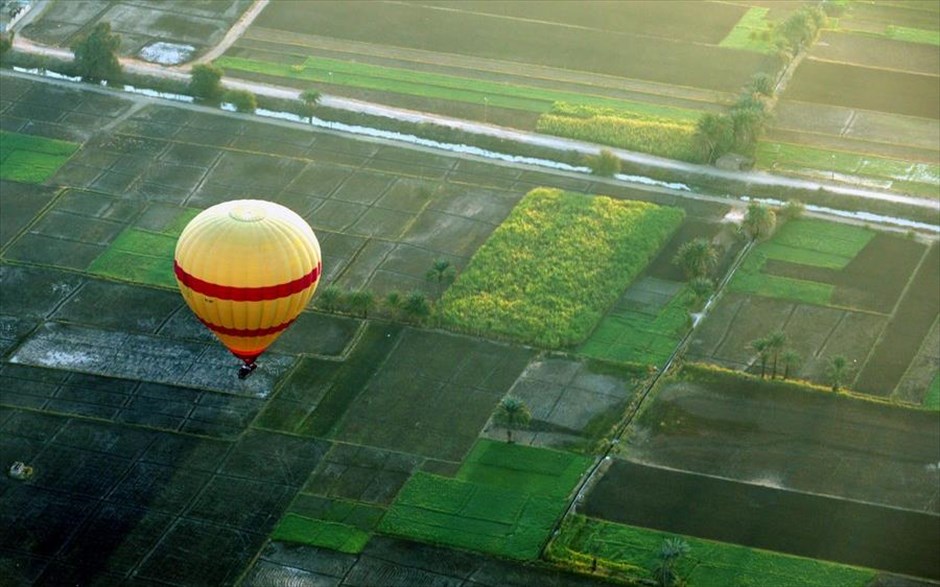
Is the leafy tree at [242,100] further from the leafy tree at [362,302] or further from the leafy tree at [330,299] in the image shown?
the leafy tree at [362,302]

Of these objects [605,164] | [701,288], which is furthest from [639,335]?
[605,164]

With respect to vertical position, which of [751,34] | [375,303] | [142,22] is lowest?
[142,22]

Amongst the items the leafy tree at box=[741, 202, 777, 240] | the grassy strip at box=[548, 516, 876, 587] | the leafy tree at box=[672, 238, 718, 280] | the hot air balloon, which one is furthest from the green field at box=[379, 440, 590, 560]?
the leafy tree at box=[741, 202, 777, 240]

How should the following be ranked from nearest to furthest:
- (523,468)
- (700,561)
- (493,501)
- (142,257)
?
(700,561)
(493,501)
(523,468)
(142,257)

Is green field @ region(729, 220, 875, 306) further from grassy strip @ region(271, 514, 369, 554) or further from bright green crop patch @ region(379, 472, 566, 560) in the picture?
grassy strip @ region(271, 514, 369, 554)

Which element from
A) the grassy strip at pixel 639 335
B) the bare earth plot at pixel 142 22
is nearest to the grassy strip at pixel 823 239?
the grassy strip at pixel 639 335

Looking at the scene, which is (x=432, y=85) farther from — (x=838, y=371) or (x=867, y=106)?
(x=838, y=371)
